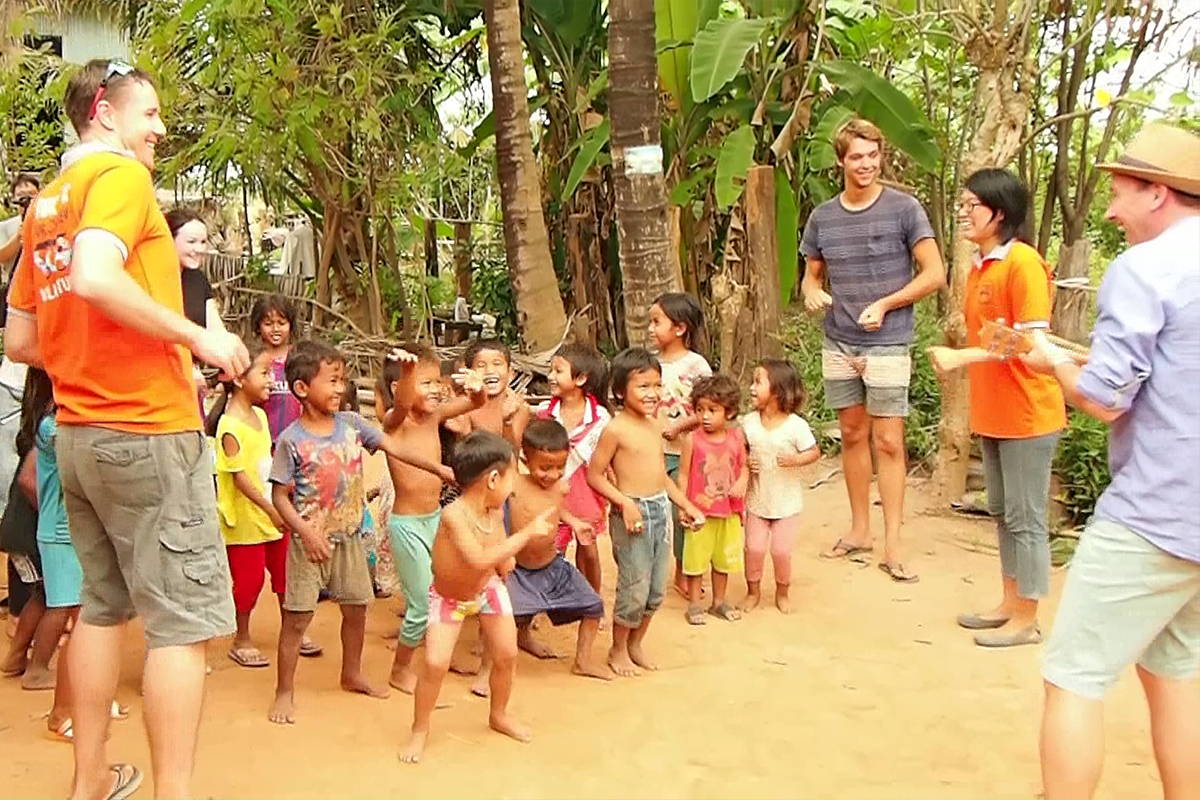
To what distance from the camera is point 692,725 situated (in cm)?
424

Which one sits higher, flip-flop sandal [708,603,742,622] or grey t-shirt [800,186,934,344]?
grey t-shirt [800,186,934,344]

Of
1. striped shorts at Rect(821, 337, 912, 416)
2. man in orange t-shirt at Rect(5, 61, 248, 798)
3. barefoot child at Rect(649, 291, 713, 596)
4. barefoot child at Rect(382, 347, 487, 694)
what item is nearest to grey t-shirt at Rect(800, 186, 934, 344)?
striped shorts at Rect(821, 337, 912, 416)

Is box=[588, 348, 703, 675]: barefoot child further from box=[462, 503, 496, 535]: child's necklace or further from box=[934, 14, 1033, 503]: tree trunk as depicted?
box=[934, 14, 1033, 503]: tree trunk

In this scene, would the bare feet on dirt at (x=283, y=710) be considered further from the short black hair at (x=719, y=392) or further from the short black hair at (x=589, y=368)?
the short black hair at (x=719, y=392)

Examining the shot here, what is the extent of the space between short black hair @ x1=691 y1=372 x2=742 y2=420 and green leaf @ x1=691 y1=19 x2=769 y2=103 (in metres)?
2.84

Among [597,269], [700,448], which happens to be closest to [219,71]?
[597,269]

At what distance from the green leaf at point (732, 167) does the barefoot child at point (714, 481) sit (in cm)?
255

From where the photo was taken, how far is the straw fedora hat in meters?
2.96

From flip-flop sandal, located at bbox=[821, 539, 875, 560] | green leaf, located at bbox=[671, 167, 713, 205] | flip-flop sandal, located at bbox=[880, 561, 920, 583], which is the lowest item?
flip-flop sandal, located at bbox=[880, 561, 920, 583]

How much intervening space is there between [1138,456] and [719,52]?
5127mm

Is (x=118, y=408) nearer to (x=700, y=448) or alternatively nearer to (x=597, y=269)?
(x=700, y=448)

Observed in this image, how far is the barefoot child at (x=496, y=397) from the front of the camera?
4.65 m

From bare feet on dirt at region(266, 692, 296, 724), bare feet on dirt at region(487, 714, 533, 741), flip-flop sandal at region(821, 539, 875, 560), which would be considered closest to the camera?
bare feet on dirt at region(487, 714, 533, 741)

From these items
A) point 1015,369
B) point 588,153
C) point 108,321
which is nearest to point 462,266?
point 588,153
